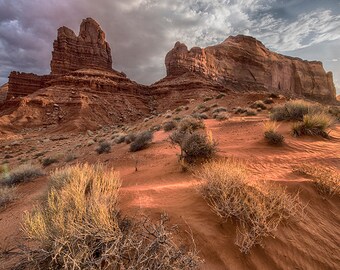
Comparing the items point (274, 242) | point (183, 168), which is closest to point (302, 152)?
point (183, 168)

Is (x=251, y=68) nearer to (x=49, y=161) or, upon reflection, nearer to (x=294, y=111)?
(x=294, y=111)

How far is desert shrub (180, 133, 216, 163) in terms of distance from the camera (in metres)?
6.27

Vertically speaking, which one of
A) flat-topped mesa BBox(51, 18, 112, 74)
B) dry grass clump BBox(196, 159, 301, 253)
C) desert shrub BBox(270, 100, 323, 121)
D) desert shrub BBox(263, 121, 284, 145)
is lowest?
dry grass clump BBox(196, 159, 301, 253)

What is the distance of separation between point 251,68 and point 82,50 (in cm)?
5842

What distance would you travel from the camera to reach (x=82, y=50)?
60.3 metres

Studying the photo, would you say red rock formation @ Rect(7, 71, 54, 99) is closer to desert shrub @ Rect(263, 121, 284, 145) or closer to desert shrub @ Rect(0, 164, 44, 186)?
desert shrub @ Rect(0, 164, 44, 186)

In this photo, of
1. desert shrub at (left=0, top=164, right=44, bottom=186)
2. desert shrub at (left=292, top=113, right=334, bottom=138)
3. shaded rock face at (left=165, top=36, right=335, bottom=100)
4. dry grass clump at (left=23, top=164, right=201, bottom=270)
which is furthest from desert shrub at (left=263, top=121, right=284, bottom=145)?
shaded rock face at (left=165, top=36, right=335, bottom=100)

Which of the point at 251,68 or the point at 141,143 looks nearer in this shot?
the point at 141,143

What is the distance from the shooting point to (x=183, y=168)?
5.80 m

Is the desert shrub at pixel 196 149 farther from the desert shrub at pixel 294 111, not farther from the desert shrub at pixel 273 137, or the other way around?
the desert shrub at pixel 294 111

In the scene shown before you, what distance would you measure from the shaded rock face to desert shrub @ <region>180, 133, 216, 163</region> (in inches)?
2204

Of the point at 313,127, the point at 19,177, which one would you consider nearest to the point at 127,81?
the point at 19,177

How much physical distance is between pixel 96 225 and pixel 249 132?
8.76 meters

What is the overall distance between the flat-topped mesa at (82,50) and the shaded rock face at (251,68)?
20790 mm
